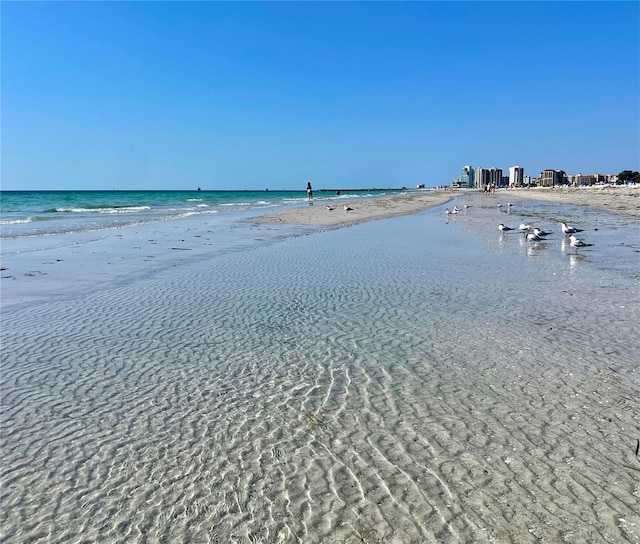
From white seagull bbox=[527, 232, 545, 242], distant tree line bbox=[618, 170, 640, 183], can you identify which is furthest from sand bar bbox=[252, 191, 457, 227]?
distant tree line bbox=[618, 170, 640, 183]

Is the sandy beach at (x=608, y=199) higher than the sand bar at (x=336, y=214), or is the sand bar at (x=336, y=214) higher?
the sand bar at (x=336, y=214)

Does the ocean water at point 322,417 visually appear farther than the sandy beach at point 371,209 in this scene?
No

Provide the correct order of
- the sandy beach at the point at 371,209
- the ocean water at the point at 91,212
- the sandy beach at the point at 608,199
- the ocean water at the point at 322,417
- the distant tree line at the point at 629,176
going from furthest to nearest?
the distant tree line at the point at 629,176, the sandy beach at the point at 608,199, the sandy beach at the point at 371,209, the ocean water at the point at 91,212, the ocean water at the point at 322,417

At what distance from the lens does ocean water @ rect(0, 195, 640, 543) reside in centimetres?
304

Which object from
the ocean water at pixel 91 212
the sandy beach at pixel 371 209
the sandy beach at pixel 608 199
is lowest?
the sandy beach at pixel 608 199

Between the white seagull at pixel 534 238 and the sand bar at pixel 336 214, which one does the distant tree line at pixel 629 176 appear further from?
the white seagull at pixel 534 238

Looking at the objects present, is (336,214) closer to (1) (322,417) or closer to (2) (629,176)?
(1) (322,417)

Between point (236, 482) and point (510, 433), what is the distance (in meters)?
2.39

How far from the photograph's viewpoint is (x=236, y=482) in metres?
3.39

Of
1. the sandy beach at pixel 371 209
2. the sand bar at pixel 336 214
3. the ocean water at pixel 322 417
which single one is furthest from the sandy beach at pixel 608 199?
the ocean water at pixel 322 417

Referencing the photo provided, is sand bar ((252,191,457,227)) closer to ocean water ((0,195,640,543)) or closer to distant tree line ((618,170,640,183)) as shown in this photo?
ocean water ((0,195,640,543))

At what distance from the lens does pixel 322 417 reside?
4.33m

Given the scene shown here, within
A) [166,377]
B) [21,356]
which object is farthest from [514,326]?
[21,356]

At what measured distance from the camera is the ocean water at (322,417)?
9.99 ft
